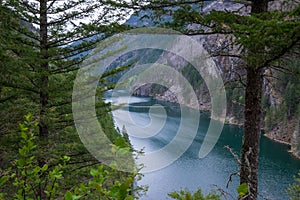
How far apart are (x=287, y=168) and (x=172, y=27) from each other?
2372cm

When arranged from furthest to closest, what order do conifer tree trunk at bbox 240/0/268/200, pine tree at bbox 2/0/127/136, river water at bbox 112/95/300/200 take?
river water at bbox 112/95/300/200
pine tree at bbox 2/0/127/136
conifer tree trunk at bbox 240/0/268/200

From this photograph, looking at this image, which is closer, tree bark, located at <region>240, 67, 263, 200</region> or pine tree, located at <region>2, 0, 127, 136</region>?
tree bark, located at <region>240, 67, 263, 200</region>

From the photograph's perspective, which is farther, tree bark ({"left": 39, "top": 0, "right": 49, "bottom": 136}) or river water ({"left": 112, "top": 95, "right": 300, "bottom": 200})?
river water ({"left": 112, "top": 95, "right": 300, "bottom": 200})

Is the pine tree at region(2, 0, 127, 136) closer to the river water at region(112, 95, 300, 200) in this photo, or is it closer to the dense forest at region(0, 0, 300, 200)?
the dense forest at region(0, 0, 300, 200)

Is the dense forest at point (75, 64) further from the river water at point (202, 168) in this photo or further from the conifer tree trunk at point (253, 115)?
the river water at point (202, 168)

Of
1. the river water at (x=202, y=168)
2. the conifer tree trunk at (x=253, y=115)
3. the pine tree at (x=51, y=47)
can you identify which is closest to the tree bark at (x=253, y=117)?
the conifer tree trunk at (x=253, y=115)

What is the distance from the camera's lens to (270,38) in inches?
85.9

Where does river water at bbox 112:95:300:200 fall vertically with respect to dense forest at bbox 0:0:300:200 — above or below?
below

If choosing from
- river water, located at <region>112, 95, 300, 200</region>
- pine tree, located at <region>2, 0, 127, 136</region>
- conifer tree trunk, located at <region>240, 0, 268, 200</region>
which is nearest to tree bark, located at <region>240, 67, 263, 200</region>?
conifer tree trunk, located at <region>240, 0, 268, 200</region>

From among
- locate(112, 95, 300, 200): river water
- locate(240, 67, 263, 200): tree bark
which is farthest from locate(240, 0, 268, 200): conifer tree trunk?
locate(112, 95, 300, 200): river water

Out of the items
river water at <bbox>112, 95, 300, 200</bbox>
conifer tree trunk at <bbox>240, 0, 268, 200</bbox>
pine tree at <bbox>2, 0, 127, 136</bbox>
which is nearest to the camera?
conifer tree trunk at <bbox>240, 0, 268, 200</bbox>

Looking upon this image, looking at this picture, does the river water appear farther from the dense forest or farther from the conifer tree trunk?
the conifer tree trunk

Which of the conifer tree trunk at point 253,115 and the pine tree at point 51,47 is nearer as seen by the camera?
the conifer tree trunk at point 253,115

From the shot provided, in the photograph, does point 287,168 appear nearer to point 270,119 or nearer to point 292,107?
point 270,119
